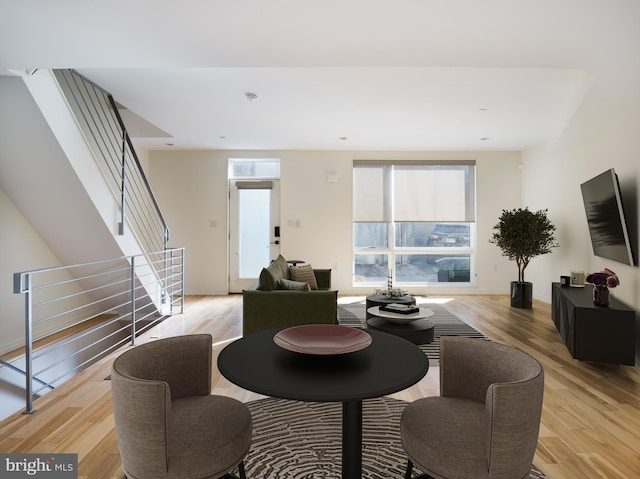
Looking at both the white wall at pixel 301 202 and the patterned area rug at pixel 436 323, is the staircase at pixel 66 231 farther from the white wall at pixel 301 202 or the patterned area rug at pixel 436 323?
the patterned area rug at pixel 436 323

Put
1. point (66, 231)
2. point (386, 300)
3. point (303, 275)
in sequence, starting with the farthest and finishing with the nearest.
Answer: point (303, 275) < point (386, 300) < point (66, 231)

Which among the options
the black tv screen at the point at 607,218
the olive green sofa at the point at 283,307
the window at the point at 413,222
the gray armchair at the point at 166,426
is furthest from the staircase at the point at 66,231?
the black tv screen at the point at 607,218

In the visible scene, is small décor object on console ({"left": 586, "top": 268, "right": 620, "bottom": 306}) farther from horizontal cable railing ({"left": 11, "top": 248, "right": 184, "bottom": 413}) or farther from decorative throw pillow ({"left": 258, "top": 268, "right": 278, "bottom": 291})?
horizontal cable railing ({"left": 11, "top": 248, "right": 184, "bottom": 413})

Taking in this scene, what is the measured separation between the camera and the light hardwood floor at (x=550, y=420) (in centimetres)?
193

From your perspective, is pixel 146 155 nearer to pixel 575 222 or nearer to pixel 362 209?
pixel 362 209

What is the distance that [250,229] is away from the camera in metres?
7.02

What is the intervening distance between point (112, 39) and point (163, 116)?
86.3 inches

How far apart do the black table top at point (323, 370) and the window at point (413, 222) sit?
17.8 ft

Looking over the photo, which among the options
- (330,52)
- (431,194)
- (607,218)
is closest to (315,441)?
(330,52)

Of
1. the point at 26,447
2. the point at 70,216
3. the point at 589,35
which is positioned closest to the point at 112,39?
the point at 70,216

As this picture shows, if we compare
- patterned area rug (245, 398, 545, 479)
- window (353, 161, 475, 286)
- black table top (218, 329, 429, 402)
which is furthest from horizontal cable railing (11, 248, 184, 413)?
window (353, 161, 475, 286)

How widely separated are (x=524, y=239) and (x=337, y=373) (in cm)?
513

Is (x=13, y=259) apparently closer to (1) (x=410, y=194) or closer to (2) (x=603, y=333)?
(2) (x=603, y=333)

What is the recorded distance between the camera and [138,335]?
4363mm
